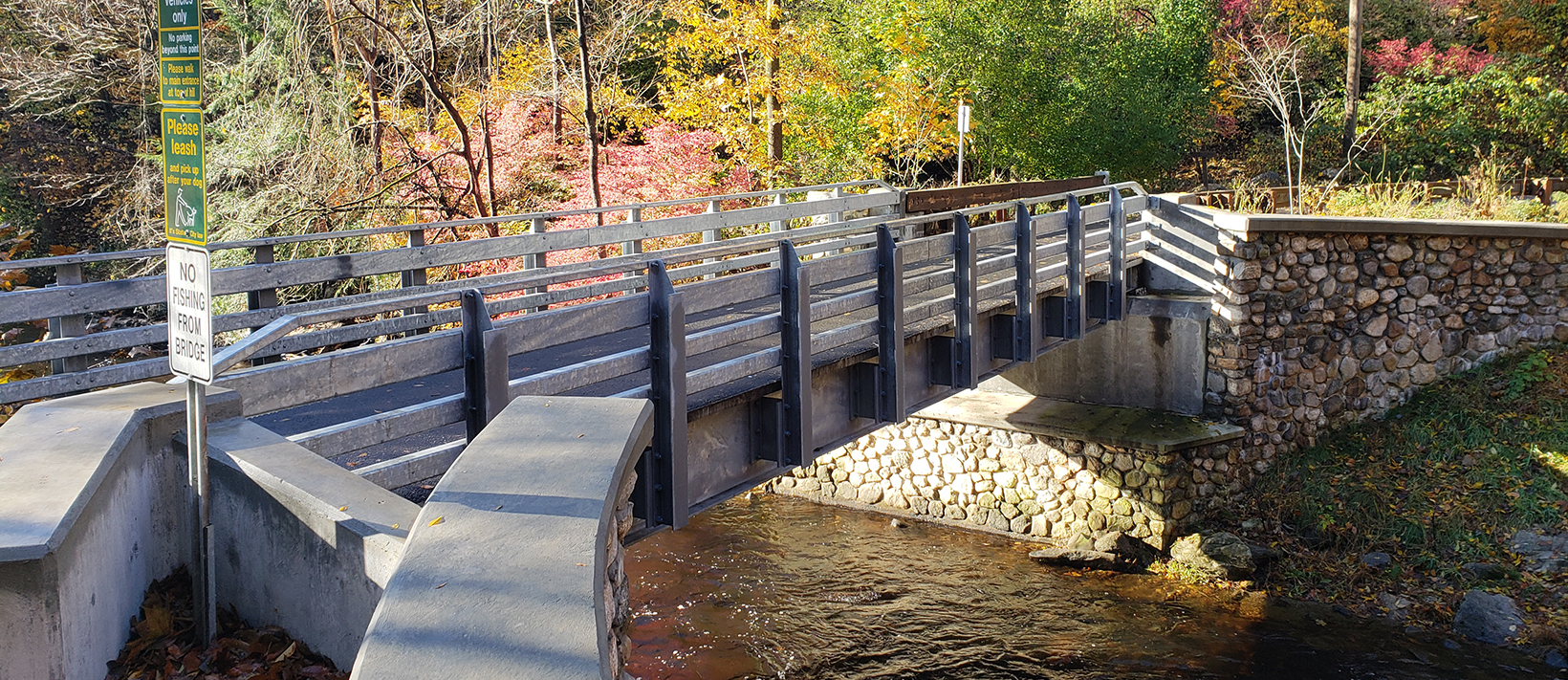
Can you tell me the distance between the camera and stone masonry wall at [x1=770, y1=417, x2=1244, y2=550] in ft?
47.2

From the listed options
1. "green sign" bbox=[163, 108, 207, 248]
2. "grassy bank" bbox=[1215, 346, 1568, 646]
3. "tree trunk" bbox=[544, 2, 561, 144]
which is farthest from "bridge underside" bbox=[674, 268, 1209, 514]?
"tree trunk" bbox=[544, 2, 561, 144]

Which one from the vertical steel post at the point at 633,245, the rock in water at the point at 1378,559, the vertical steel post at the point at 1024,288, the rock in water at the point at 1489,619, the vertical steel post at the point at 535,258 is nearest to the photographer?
the vertical steel post at the point at 535,258

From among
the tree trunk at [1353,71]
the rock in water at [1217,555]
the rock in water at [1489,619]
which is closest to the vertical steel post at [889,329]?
the rock in water at [1217,555]

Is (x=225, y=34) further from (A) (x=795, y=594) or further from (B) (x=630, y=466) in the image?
(B) (x=630, y=466)

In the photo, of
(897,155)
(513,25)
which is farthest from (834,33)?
(513,25)

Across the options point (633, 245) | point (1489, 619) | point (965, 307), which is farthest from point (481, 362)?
point (1489, 619)

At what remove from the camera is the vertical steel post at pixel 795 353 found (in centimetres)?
793

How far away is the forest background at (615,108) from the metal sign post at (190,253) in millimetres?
14756

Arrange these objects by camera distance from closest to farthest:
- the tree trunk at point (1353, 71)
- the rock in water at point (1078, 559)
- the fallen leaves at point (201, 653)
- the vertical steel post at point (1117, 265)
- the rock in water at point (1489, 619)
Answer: the fallen leaves at point (201, 653)
the rock in water at point (1489, 619)
the vertical steel post at point (1117, 265)
the rock in water at point (1078, 559)
the tree trunk at point (1353, 71)

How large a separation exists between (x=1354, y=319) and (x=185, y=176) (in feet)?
49.3

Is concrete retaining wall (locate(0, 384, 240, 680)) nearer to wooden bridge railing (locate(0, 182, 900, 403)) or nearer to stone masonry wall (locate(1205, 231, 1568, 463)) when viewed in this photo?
wooden bridge railing (locate(0, 182, 900, 403))

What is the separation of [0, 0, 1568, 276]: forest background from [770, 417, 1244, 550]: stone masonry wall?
707cm

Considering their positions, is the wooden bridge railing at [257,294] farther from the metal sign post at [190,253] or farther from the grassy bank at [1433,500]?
the grassy bank at [1433,500]

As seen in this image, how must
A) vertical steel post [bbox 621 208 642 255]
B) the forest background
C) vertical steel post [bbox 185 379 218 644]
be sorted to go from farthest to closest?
the forest background, vertical steel post [bbox 621 208 642 255], vertical steel post [bbox 185 379 218 644]
